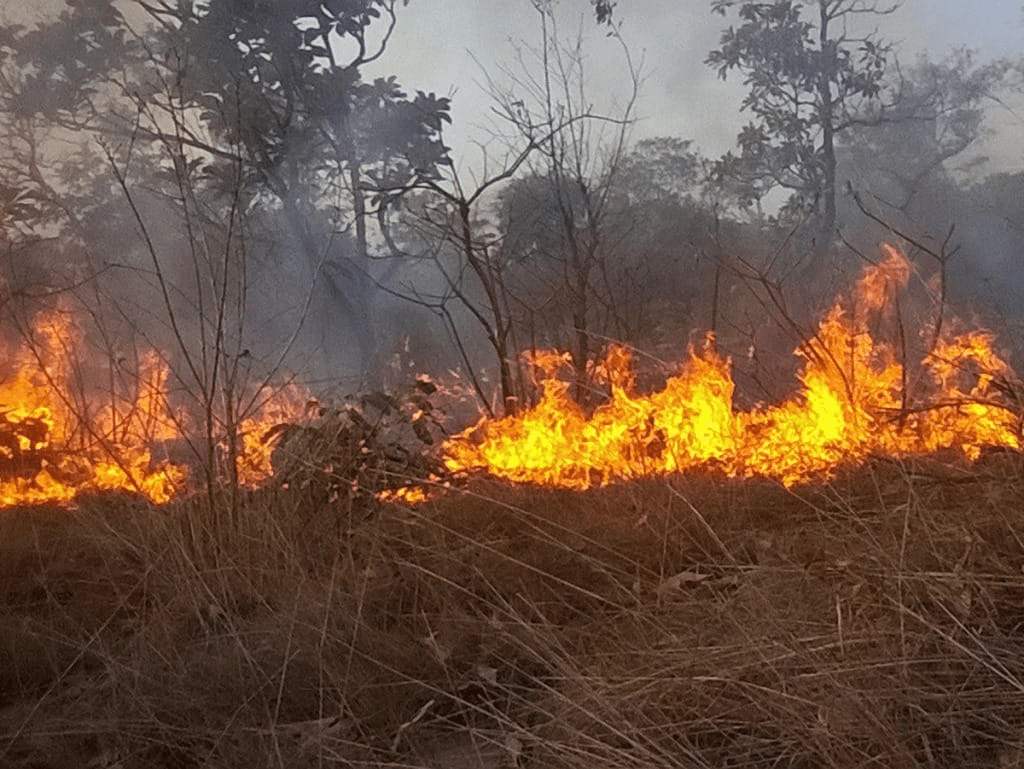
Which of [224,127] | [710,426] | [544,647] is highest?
[224,127]

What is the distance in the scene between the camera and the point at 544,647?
195 centimetres

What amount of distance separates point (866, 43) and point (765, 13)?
1515 mm

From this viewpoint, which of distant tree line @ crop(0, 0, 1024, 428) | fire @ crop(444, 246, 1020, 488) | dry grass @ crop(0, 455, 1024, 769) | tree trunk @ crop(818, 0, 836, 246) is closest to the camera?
dry grass @ crop(0, 455, 1024, 769)

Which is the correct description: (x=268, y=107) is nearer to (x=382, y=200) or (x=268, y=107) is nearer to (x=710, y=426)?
(x=382, y=200)

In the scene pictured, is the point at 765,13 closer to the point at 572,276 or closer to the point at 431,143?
the point at 431,143

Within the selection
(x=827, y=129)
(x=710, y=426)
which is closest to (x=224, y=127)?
(x=710, y=426)

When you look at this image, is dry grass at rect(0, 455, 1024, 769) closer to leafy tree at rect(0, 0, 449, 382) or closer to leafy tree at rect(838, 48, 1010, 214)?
leafy tree at rect(0, 0, 449, 382)

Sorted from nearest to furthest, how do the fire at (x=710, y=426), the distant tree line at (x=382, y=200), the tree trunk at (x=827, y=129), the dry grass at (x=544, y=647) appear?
the dry grass at (x=544, y=647) < the fire at (x=710, y=426) < the distant tree line at (x=382, y=200) < the tree trunk at (x=827, y=129)

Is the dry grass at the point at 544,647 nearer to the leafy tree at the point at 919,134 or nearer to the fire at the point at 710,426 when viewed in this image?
the fire at the point at 710,426

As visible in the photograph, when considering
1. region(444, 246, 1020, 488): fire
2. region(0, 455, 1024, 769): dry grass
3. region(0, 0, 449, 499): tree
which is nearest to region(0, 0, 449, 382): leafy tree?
region(0, 0, 449, 499): tree

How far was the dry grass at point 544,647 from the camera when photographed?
1772mm

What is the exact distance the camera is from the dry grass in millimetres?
1772

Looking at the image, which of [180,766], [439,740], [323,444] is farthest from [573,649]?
[323,444]

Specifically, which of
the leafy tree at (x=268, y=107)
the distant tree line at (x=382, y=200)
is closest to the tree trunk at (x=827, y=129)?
the distant tree line at (x=382, y=200)
